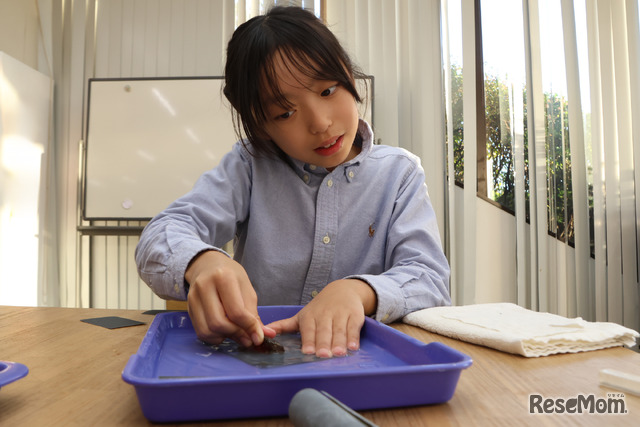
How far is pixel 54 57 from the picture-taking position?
2.86m

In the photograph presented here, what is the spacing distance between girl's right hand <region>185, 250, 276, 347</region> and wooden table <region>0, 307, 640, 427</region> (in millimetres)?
75

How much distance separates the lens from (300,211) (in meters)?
0.92

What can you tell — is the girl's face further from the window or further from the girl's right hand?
the window

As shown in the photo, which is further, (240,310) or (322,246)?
(322,246)

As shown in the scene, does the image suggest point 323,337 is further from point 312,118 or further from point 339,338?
point 312,118

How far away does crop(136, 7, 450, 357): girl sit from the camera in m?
0.62

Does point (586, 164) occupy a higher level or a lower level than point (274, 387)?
higher

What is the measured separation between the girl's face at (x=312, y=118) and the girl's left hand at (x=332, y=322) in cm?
25

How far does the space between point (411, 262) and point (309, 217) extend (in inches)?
8.4

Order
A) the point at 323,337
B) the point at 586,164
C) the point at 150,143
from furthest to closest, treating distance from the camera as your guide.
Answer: the point at 150,143, the point at 586,164, the point at 323,337

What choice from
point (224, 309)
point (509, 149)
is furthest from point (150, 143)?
point (224, 309)

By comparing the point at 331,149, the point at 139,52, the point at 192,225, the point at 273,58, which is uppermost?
the point at 139,52

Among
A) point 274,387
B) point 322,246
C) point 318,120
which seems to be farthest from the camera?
point 322,246

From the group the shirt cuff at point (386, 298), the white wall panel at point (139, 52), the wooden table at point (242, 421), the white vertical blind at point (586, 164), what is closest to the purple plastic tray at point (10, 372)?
the wooden table at point (242, 421)
